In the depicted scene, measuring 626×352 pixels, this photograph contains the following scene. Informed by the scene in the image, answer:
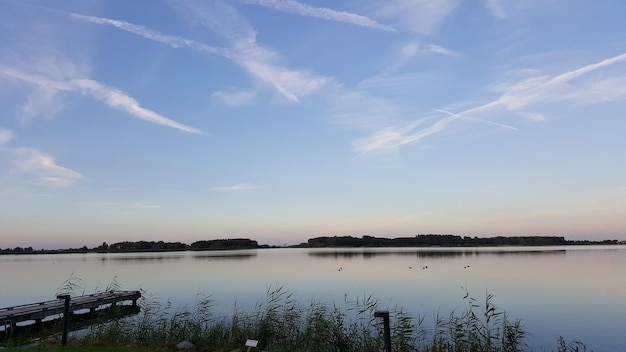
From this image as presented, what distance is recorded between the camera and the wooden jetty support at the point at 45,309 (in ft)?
57.5

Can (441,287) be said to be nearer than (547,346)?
No

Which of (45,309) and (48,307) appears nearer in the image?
(45,309)

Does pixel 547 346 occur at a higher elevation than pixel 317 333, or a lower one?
lower

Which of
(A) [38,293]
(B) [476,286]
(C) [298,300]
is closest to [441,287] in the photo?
(B) [476,286]

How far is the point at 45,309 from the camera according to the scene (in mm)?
19516

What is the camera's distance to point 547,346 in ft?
48.1

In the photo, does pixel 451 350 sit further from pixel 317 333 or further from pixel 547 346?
pixel 547 346

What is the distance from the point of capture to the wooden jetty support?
1752 cm

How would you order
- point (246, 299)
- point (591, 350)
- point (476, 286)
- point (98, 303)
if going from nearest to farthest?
point (591, 350) → point (98, 303) → point (246, 299) → point (476, 286)

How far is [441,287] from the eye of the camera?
3088cm

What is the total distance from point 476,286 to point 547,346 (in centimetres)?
1637

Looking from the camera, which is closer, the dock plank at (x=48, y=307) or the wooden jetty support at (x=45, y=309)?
the wooden jetty support at (x=45, y=309)

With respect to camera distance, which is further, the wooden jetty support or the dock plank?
the dock plank

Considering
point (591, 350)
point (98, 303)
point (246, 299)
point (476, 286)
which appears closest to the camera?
point (591, 350)
